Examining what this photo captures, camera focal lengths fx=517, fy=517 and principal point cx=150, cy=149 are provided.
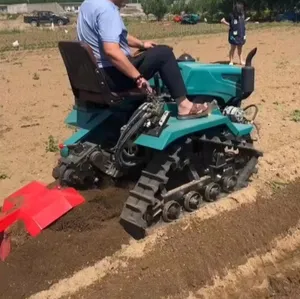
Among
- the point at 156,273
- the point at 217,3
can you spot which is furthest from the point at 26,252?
the point at 217,3

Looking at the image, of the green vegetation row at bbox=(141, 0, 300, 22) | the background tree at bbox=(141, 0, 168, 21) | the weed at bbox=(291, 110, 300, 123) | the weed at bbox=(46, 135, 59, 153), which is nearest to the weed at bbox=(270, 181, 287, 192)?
the weed at bbox=(291, 110, 300, 123)

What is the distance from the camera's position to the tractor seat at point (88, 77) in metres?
4.22

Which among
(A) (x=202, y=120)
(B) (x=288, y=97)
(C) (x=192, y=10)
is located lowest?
(C) (x=192, y=10)

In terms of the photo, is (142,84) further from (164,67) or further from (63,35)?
(63,35)

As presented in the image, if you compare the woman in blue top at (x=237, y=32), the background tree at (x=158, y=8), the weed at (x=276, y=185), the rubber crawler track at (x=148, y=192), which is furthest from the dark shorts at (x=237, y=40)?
the background tree at (x=158, y=8)

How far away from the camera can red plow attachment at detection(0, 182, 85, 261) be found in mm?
4176

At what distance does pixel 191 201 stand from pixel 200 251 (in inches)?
19.6

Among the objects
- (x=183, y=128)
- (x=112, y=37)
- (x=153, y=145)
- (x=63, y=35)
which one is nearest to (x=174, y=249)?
(x=153, y=145)

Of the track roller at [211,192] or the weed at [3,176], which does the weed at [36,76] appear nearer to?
the weed at [3,176]

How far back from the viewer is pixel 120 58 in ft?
13.6

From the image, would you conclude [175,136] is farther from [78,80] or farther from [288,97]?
[288,97]

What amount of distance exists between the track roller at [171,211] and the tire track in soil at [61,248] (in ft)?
1.26

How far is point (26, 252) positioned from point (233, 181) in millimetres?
2172

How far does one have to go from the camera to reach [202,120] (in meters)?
4.64
